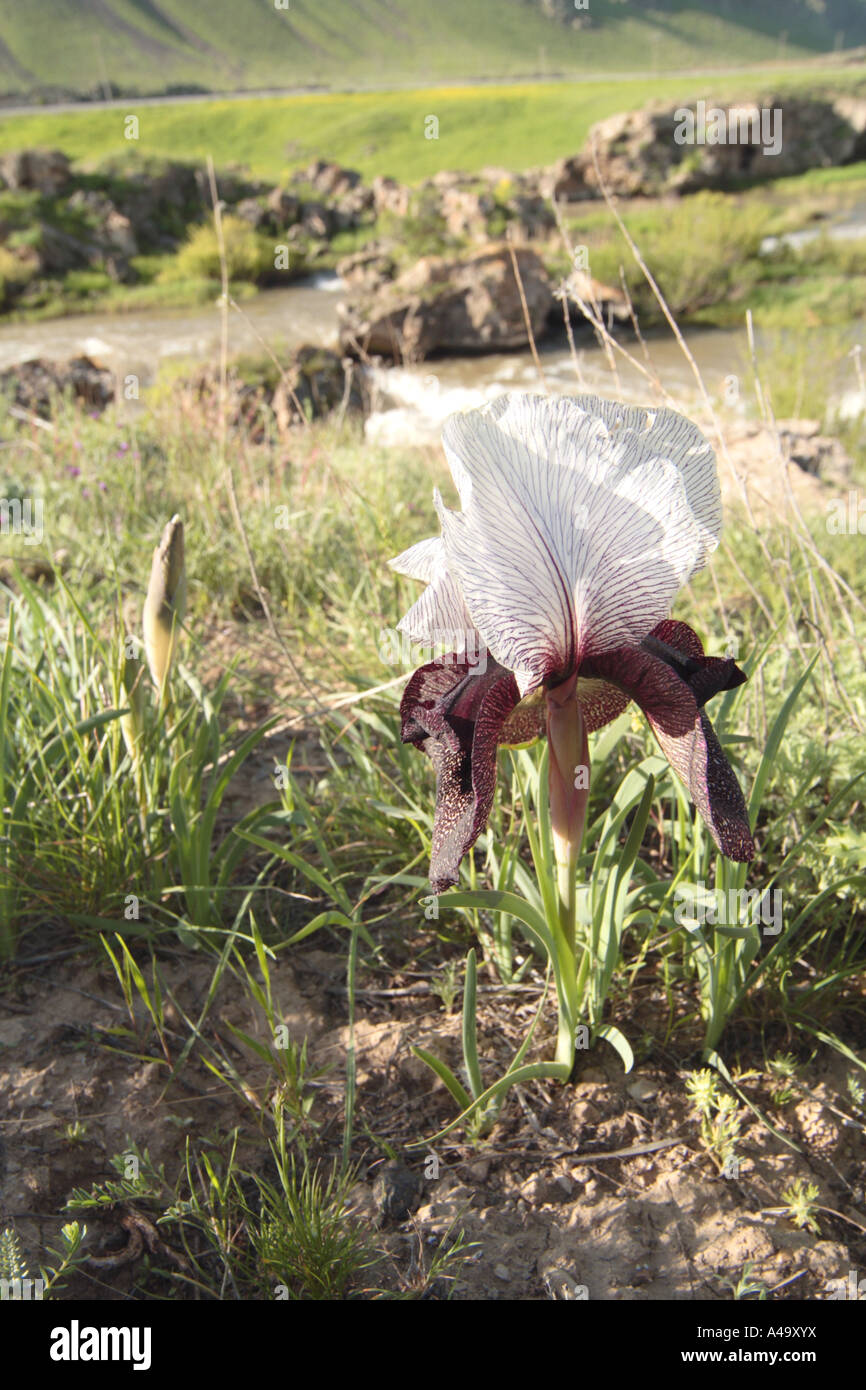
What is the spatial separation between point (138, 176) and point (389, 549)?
37.6 m

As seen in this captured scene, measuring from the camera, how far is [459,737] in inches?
52.1

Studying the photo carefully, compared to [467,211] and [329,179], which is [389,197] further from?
[467,211]

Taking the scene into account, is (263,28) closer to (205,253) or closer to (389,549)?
(205,253)

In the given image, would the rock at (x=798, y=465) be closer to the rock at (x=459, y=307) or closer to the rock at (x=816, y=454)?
the rock at (x=816, y=454)

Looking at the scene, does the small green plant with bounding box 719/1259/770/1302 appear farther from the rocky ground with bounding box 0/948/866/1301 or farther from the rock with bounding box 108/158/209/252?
the rock with bounding box 108/158/209/252

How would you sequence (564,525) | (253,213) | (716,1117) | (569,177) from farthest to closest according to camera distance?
(569,177) < (253,213) < (716,1117) < (564,525)

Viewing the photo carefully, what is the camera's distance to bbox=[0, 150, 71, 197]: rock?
3030cm

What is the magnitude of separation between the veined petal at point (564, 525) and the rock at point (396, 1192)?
101 cm

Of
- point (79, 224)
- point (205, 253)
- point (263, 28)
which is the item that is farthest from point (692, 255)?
point (263, 28)

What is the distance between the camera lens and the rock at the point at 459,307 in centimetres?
1911

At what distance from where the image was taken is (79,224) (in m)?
30.9

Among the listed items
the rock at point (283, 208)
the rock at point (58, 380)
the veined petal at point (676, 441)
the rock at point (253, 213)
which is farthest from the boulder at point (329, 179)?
the veined petal at point (676, 441)

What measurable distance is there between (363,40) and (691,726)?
18270 centimetres

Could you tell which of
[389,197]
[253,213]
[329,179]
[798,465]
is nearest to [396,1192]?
[798,465]
